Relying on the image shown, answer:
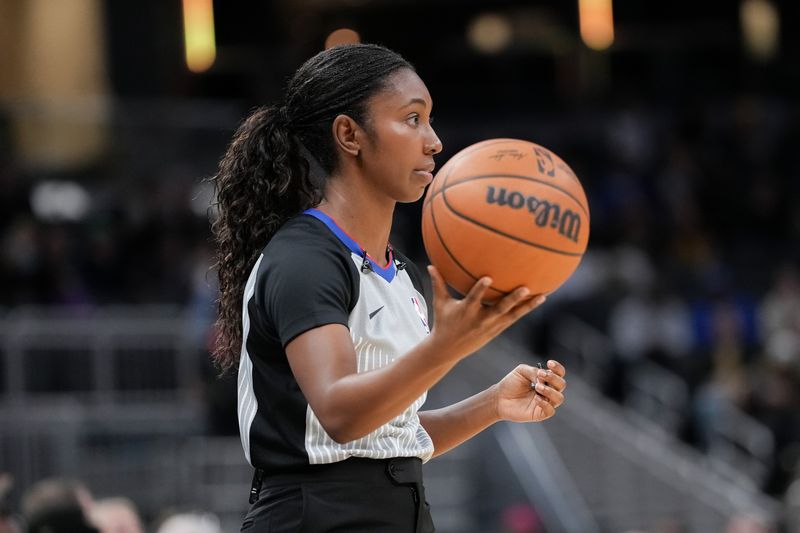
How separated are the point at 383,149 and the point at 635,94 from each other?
18.7 metres

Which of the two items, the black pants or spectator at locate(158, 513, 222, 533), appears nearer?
the black pants

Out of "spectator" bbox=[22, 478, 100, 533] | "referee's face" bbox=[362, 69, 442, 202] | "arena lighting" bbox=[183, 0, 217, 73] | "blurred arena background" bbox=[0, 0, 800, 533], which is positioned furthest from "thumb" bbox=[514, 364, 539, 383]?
"arena lighting" bbox=[183, 0, 217, 73]

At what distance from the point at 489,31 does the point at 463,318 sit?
71.4 feet

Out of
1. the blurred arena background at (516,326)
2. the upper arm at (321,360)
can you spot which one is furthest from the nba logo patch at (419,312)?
the blurred arena background at (516,326)

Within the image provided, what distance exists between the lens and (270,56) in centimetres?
2281

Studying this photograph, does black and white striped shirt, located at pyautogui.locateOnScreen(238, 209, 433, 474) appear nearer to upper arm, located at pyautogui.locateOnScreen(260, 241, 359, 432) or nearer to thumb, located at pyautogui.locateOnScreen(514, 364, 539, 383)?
upper arm, located at pyautogui.locateOnScreen(260, 241, 359, 432)

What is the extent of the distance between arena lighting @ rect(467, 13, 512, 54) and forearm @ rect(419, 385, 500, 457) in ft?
66.3

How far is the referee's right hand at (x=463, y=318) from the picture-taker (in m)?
2.70

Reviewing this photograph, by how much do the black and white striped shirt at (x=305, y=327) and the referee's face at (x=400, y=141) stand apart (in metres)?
0.18

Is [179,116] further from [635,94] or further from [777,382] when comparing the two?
[635,94]

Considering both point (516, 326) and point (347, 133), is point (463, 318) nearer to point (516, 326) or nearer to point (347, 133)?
point (347, 133)

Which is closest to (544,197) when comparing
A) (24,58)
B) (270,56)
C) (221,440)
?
(221,440)

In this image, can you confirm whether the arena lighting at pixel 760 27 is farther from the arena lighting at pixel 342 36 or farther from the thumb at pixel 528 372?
the thumb at pixel 528 372

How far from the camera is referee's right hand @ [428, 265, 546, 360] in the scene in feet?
8.85
